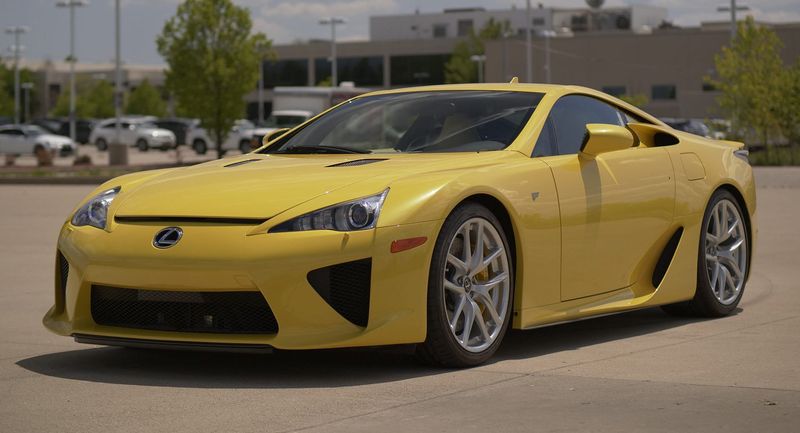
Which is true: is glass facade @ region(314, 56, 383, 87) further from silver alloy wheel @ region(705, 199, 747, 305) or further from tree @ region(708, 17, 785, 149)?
silver alloy wheel @ region(705, 199, 747, 305)

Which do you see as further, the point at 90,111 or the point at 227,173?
the point at 90,111

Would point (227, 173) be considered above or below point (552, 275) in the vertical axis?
above

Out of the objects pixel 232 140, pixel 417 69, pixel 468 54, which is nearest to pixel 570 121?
pixel 232 140

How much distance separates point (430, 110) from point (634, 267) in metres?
1.39

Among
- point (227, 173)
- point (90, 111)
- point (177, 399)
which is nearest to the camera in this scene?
point (177, 399)

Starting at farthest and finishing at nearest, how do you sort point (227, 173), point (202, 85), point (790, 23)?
1. point (790, 23)
2. point (202, 85)
3. point (227, 173)

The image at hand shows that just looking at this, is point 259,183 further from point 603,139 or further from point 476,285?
point 603,139

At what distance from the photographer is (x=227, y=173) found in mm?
6617

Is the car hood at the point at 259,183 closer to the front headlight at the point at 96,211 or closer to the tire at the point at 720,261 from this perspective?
the front headlight at the point at 96,211

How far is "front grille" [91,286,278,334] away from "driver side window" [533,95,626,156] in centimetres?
183

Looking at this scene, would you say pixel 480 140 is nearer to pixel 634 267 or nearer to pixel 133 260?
pixel 634 267

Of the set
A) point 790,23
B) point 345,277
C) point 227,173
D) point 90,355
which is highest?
point 790,23

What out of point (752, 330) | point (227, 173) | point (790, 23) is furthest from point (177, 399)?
point (790, 23)

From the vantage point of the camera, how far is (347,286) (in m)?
5.86
